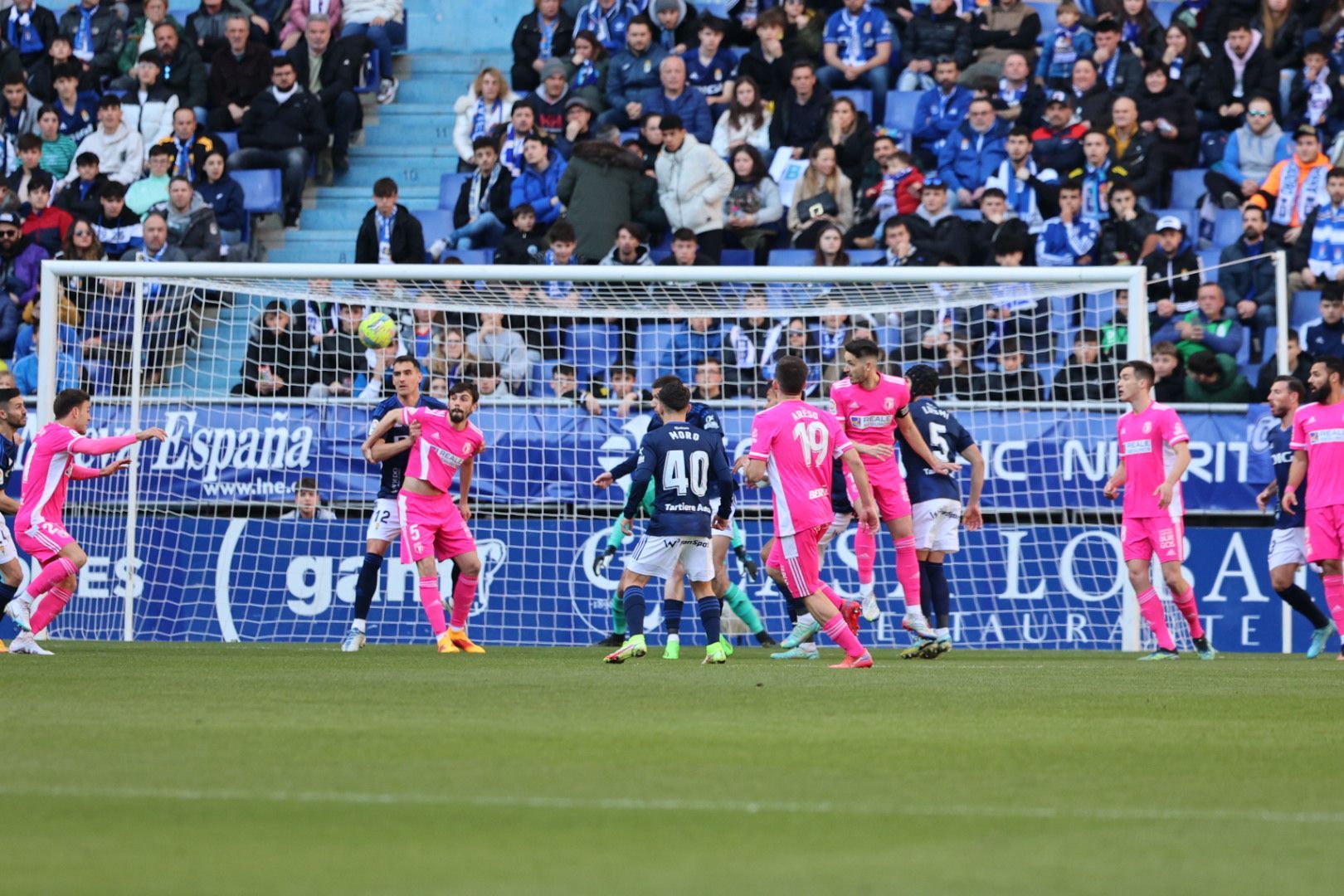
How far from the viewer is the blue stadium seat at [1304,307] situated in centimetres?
1862

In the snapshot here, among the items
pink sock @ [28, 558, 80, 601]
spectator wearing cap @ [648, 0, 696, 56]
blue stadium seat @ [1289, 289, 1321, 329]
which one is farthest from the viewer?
spectator wearing cap @ [648, 0, 696, 56]

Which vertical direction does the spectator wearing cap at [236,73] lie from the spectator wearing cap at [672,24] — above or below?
below

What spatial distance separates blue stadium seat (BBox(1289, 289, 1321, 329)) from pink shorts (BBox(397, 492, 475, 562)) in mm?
9142

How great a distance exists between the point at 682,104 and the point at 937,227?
3.61 m

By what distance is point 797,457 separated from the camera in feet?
39.1

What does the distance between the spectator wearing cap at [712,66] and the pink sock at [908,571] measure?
9.04 m

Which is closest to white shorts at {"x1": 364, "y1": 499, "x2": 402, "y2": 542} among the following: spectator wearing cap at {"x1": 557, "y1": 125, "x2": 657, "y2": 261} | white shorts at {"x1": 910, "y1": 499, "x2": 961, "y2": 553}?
white shorts at {"x1": 910, "y1": 499, "x2": 961, "y2": 553}

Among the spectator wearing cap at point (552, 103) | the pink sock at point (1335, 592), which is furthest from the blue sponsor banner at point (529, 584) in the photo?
the spectator wearing cap at point (552, 103)

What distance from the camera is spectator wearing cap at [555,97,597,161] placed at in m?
20.7

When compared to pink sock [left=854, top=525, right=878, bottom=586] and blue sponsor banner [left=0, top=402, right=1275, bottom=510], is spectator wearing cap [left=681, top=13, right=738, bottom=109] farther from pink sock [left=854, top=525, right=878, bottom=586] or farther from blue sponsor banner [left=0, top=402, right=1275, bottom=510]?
pink sock [left=854, top=525, right=878, bottom=586]

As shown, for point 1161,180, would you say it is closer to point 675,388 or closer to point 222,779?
point 675,388

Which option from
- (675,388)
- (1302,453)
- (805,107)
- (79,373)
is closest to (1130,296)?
(1302,453)

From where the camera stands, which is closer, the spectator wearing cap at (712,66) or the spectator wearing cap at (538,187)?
the spectator wearing cap at (538,187)

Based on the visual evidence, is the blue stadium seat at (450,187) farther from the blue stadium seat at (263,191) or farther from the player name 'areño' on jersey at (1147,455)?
the player name 'areño' on jersey at (1147,455)
